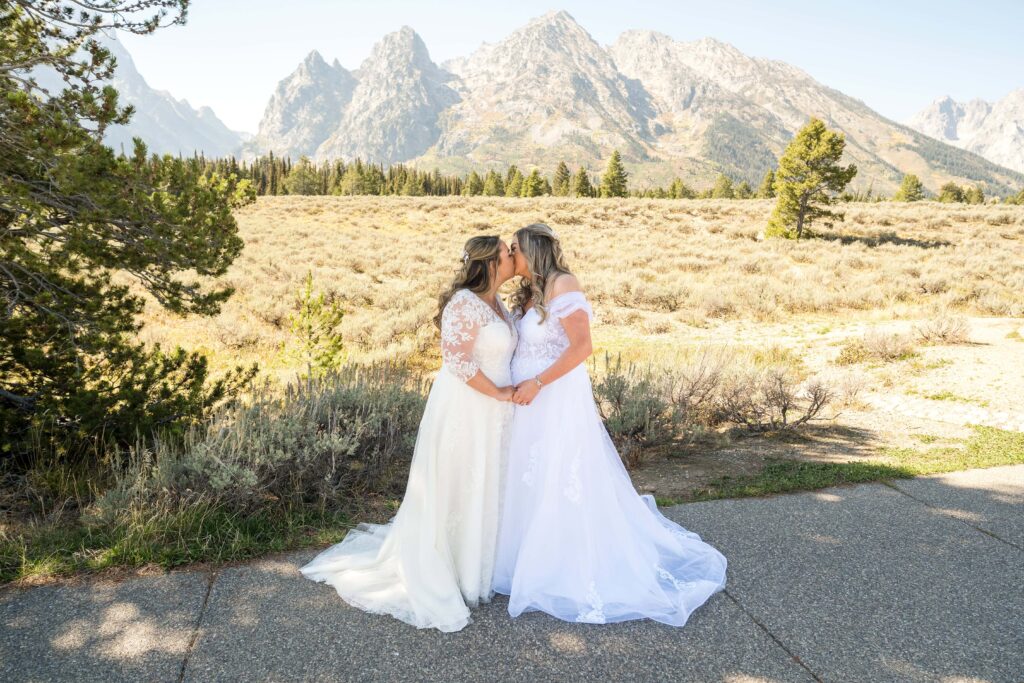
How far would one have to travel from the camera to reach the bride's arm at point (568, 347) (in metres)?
3.39

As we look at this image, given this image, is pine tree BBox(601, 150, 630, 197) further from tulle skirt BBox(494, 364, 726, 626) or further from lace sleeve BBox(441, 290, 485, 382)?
lace sleeve BBox(441, 290, 485, 382)

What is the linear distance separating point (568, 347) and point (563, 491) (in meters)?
0.86

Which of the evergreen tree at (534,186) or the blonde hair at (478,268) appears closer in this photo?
the blonde hair at (478,268)

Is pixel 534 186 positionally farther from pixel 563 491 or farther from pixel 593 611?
pixel 593 611

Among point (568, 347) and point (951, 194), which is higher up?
point (951, 194)

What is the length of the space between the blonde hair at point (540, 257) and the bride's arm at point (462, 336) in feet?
1.53

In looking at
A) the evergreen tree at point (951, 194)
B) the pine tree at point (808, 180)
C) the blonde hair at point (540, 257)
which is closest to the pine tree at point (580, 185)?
the pine tree at point (808, 180)

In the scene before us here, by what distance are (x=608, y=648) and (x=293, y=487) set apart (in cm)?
262

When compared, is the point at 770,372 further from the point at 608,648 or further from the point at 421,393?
the point at 608,648

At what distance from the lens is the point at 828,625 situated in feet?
9.98

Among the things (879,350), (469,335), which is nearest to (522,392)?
(469,335)

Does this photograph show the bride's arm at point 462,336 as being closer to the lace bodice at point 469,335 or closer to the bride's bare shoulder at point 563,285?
the lace bodice at point 469,335

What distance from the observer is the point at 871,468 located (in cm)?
516

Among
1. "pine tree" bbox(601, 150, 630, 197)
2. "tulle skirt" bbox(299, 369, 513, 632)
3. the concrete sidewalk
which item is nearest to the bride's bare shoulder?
"tulle skirt" bbox(299, 369, 513, 632)
